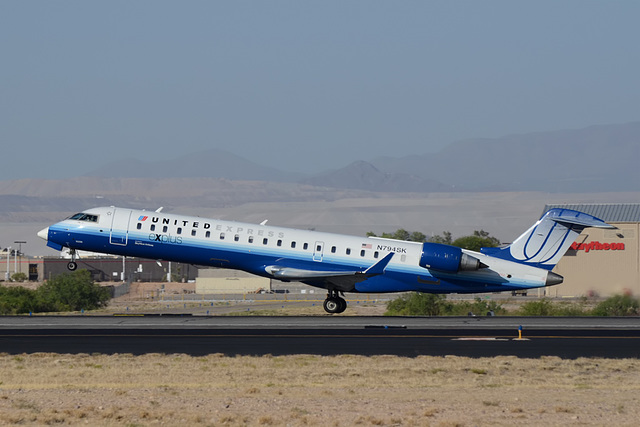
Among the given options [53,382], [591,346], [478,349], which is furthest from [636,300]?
[53,382]

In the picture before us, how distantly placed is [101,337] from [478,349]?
11930mm

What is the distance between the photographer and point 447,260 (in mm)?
37469

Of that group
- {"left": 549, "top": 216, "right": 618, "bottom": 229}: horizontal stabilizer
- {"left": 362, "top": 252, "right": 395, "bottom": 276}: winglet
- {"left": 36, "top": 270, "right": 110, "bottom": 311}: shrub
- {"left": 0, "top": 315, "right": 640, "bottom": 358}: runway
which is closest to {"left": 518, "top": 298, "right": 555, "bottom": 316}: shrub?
{"left": 0, "top": 315, "right": 640, "bottom": 358}: runway

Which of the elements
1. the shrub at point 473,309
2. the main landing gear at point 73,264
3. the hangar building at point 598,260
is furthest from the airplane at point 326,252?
the hangar building at point 598,260

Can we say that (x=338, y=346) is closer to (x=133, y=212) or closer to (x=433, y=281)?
(x=433, y=281)

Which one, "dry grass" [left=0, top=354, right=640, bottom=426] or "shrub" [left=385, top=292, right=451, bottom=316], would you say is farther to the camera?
"shrub" [left=385, top=292, right=451, bottom=316]

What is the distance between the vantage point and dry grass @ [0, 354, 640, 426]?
1588cm

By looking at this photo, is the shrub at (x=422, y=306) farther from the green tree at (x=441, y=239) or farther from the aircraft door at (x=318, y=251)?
the green tree at (x=441, y=239)

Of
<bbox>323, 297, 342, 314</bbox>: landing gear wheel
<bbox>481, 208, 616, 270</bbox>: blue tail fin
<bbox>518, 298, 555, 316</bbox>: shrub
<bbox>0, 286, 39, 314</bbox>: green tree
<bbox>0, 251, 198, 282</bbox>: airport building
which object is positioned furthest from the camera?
<bbox>0, 251, 198, 282</bbox>: airport building

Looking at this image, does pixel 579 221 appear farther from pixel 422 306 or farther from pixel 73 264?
pixel 73 264

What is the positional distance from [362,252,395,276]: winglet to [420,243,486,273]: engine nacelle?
5.75 feet

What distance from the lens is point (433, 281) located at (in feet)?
125

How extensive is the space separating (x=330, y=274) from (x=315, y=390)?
59.3ft

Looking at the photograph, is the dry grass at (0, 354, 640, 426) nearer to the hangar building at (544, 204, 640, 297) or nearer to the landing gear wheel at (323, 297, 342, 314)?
the landing gear wheel at (323, 297, 342, 314)
